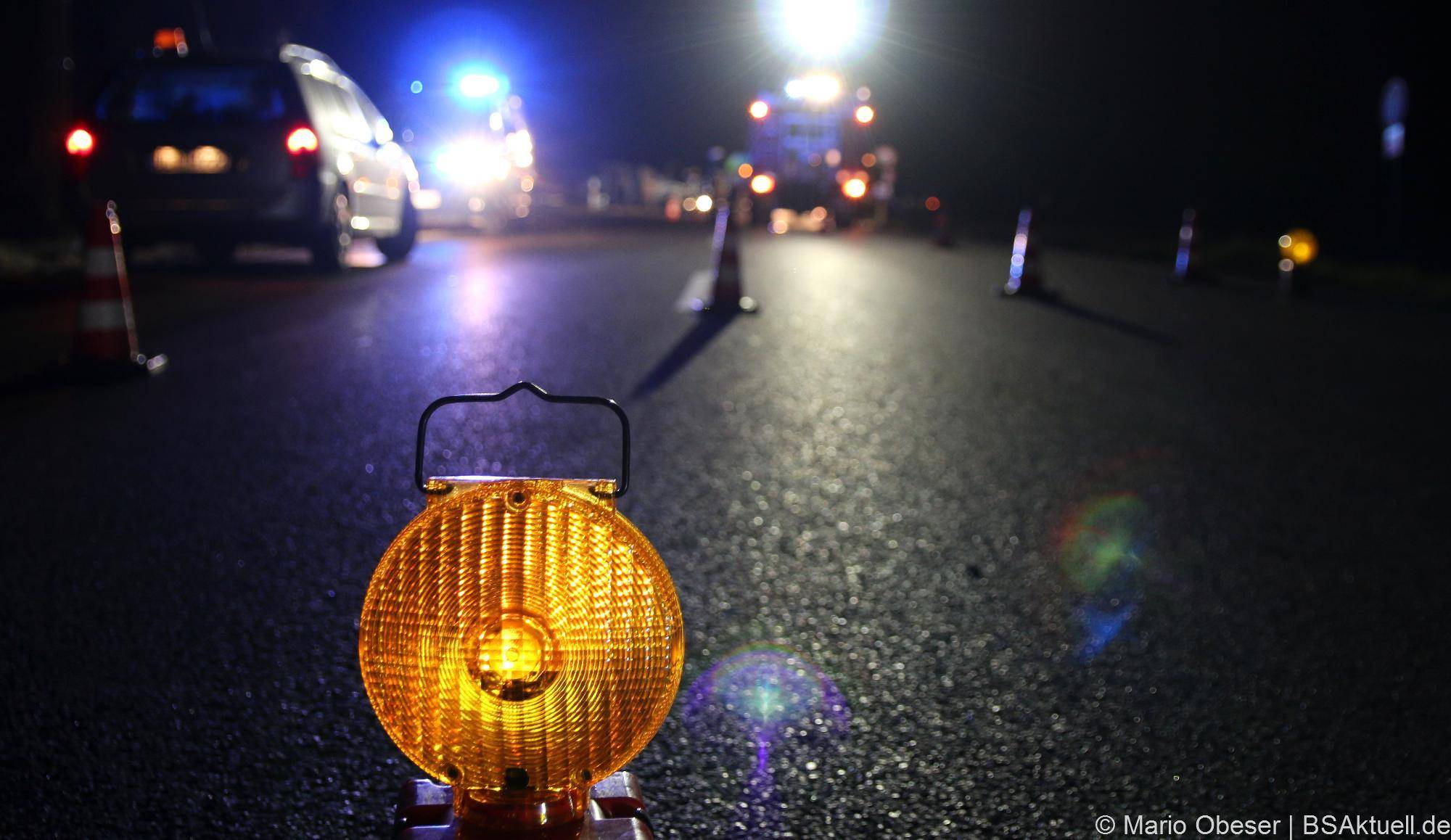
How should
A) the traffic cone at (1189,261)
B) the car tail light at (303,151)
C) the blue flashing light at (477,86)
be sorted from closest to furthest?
the car tail light at (303,151), the traffic cone at (1189,261), the blue flashing light at (477,86)

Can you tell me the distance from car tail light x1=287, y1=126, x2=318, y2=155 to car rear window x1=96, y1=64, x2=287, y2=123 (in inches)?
8.6

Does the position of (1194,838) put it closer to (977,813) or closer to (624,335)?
(977,813)

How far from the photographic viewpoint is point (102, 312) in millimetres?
8625

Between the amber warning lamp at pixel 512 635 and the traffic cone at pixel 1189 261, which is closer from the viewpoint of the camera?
the amber warning lamp at pixel 512 635

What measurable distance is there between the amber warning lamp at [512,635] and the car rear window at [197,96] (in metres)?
13.2

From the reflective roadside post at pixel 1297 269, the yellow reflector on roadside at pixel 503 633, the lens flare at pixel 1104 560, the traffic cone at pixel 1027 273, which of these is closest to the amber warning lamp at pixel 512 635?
the yellow reflector on roadside at pixel 503 633

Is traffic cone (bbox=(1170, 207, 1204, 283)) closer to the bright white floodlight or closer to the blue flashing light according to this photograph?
the blue flashing light

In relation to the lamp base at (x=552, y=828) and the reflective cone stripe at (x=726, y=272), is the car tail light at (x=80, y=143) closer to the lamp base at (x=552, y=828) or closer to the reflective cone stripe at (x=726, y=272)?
the reflective cone stripe at (x=726, y=272)

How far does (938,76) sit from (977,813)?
142 feet

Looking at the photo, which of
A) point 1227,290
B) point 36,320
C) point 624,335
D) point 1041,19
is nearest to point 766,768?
point 624,335

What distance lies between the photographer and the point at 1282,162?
102 ft

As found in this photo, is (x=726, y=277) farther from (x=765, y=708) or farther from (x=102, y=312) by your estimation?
(x=765, y=708)

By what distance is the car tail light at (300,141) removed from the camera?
14.5 m

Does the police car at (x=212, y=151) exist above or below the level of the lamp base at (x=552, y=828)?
above
